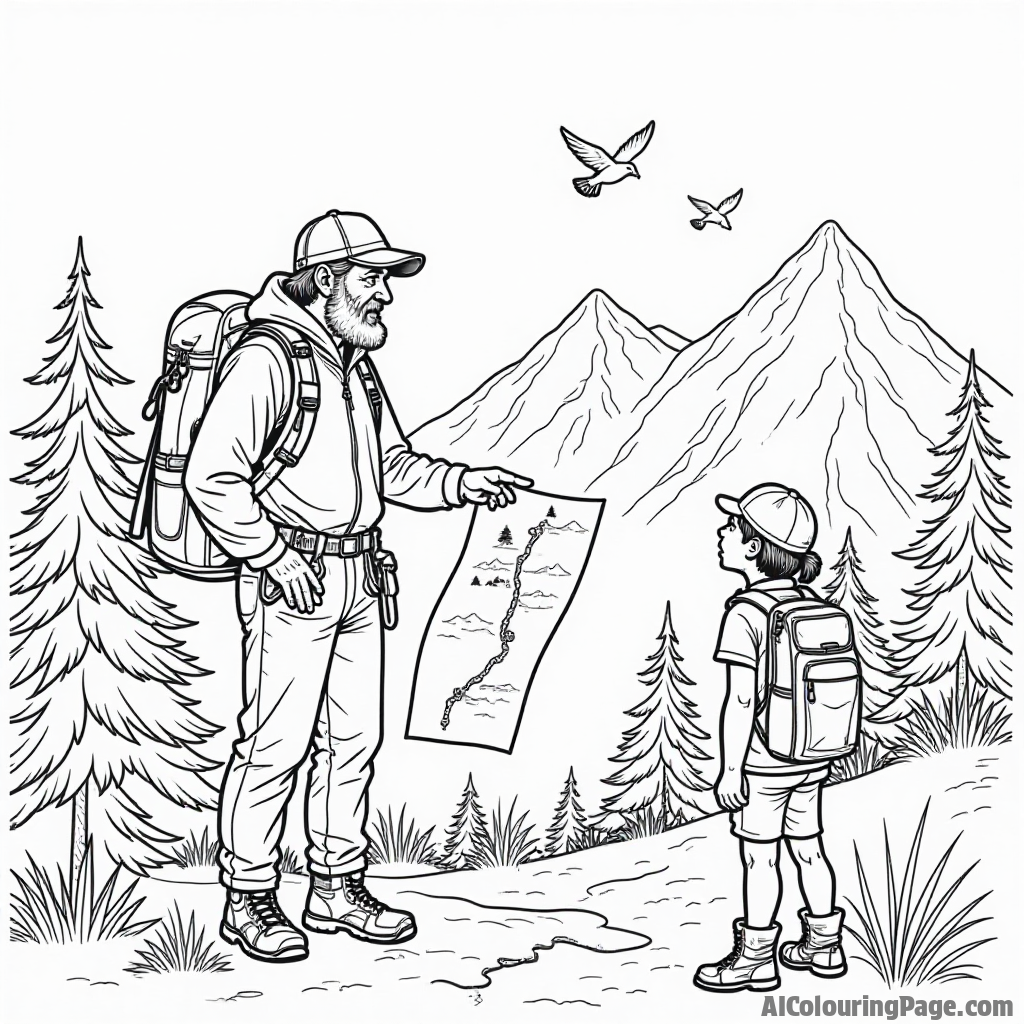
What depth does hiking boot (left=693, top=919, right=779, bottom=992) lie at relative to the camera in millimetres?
6535

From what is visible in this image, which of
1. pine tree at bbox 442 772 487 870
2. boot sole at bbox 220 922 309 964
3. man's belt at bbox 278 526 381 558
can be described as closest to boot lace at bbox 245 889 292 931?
boot sole at bbox 220 922 309 964

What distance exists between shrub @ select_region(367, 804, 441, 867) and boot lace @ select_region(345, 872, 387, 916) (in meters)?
0.35

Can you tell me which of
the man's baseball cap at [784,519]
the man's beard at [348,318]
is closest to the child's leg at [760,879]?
the man's baseball cap at [784,519]

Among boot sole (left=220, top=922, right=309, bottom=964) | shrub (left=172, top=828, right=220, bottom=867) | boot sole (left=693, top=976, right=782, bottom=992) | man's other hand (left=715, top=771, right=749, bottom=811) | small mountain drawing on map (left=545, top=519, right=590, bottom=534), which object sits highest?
small mountain drawing on map (left=545, top=519, right=590, bottom=534)

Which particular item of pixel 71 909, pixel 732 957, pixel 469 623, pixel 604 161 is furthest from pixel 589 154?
pixel 71 909

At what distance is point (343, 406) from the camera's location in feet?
21.9

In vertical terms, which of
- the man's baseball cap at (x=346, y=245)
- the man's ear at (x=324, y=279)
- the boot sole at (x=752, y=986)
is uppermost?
the man's baseball cap at (x=346, y=245)

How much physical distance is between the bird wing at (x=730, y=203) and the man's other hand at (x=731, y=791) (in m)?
2.97

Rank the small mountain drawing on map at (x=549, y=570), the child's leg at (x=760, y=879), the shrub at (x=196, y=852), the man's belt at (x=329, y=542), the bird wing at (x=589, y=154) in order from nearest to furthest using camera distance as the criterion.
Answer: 1. the child's leg at (x=760, y=879)
2. the man's belt at (x=329, y=542)
3. the small mountain drawing on map at (x=549, y=570)
4. the shrub at (x=196, y=852)
5. the bird wing at (x=589, y=154)

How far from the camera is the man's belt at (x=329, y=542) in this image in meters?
6.57

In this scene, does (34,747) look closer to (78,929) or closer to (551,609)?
(78,929)

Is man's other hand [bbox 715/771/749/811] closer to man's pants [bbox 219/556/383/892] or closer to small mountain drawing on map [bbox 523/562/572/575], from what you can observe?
small mountain drawing on map [bbox 523/562/572/575]

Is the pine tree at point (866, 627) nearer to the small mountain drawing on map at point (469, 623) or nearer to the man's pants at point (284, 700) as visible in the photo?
the small mountain drawing on map at point (469, 623)

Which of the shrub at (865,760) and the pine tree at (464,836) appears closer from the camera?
the pine tree at (464,836)
